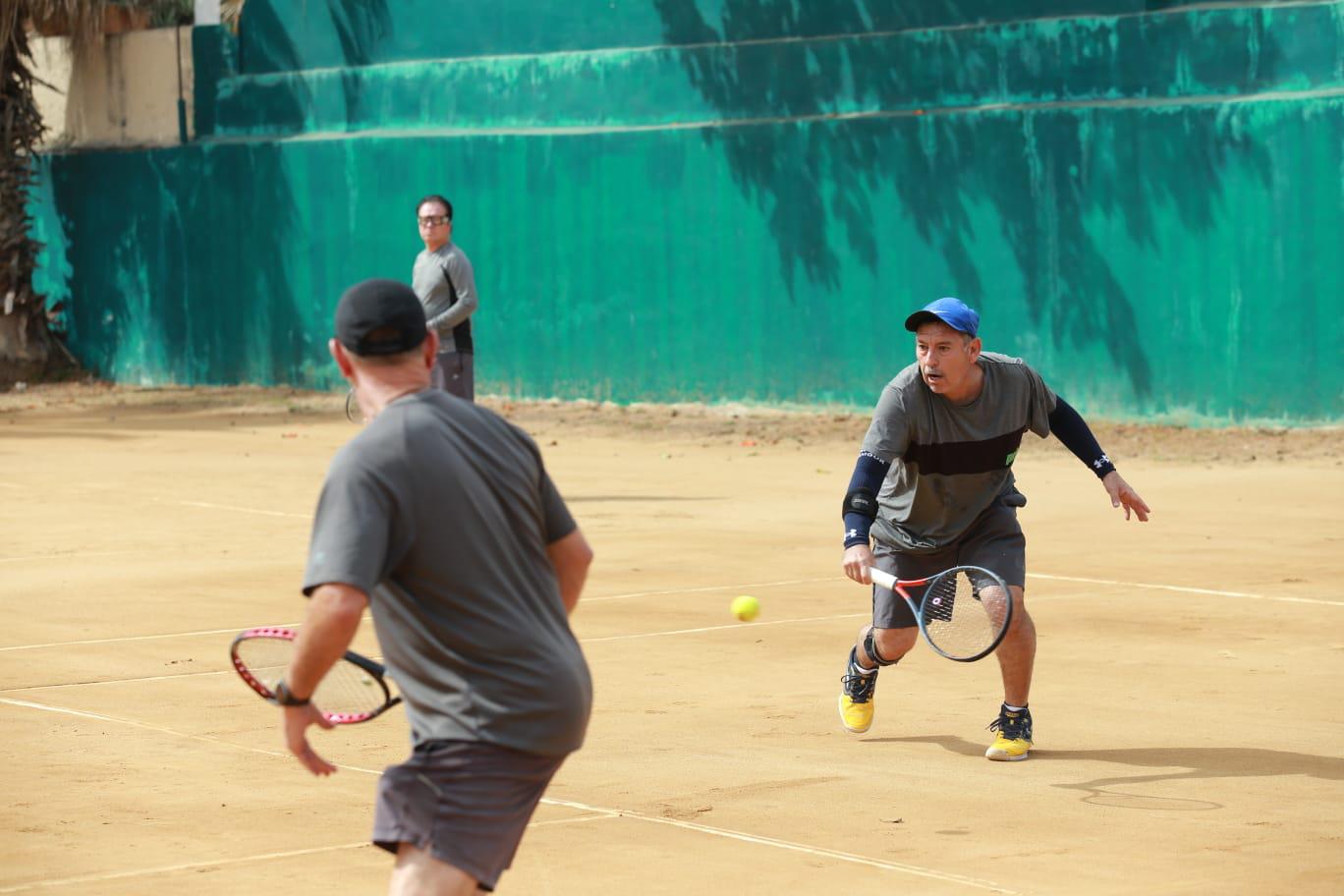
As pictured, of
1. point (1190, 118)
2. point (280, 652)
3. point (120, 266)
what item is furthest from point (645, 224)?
point (280, 652)

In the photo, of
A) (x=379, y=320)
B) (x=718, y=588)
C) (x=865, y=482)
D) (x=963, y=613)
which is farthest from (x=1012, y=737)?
(x=718, y=588)

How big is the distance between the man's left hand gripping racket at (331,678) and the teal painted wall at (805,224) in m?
15.3

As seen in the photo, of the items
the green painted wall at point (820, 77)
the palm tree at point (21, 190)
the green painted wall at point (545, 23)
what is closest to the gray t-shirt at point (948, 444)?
→ the green painted wall at point (820, 77)

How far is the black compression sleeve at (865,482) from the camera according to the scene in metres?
7.65

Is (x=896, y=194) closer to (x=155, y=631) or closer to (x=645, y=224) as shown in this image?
(x=645, y=224)

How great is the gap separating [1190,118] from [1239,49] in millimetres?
722

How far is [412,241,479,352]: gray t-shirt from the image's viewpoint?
14.3 m

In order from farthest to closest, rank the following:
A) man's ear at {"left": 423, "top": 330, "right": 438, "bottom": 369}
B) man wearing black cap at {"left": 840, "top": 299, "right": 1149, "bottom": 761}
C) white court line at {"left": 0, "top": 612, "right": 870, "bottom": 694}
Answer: white court line at {"left": 0, "top": 612, "right": 870, "bottom": 694}
man wearing black cap at {"left": 840, "top": 299, "right": 1149, "bottom": 761}
man's ear at {"left": 423, "top": 330, "right": 438, "bottom": 369}

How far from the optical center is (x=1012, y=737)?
25.6ft

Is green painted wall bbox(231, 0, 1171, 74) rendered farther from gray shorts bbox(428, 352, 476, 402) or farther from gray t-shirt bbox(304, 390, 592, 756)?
gray t-shirt bbox(304, 390, 592, 756)

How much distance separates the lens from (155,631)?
10.7 m

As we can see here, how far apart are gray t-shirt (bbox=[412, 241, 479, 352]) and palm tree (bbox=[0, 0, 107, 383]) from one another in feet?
49.3

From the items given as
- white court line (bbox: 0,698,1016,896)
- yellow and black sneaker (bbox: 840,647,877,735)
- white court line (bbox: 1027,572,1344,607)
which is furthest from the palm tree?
white court line (bbox: 0,698,1016,896)

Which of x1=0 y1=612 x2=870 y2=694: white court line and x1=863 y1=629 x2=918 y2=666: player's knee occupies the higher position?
x1=863 y1=629 x2=918 y2=666: player's knee
